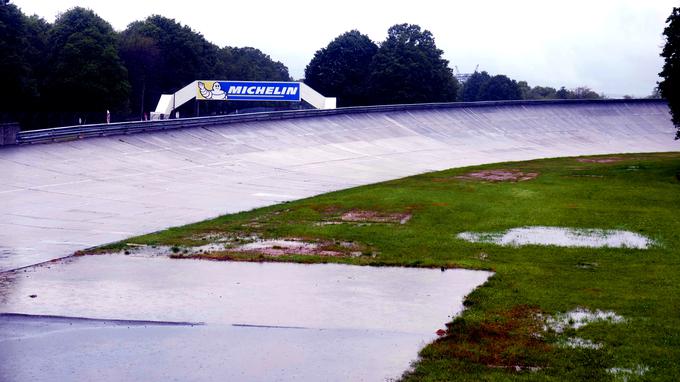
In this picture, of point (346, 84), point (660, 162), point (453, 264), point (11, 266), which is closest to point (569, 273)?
point (453, 264)

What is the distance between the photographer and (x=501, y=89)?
166m

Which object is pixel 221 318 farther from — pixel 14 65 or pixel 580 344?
pixel 14 65

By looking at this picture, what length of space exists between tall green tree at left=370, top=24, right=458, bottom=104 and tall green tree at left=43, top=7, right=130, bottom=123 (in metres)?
43.3

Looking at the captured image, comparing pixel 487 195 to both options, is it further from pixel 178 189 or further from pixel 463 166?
pixel 463 166

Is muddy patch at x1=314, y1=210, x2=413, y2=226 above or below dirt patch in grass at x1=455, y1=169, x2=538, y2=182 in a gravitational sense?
above

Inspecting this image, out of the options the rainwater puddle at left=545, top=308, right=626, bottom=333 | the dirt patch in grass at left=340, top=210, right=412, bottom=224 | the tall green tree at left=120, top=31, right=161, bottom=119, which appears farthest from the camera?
the tall green tree at left=120, top=31, right=161, bottom=119

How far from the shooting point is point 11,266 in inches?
772

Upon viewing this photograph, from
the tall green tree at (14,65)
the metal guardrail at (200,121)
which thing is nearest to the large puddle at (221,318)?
the metal guardrail at (200,121)

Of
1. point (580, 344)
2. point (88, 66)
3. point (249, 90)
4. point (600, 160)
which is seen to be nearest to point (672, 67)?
point (600, 160)

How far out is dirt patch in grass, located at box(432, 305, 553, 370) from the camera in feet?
38.0

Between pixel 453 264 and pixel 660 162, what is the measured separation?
44598 mm

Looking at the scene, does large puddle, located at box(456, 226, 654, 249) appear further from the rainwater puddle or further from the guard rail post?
the guard rail post

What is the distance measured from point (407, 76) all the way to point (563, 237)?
99.6 m

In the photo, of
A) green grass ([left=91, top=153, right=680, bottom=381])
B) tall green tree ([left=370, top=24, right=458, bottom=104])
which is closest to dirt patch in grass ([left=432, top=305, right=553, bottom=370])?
green grass ([left=91, top=153, right=680, bottom=381])
